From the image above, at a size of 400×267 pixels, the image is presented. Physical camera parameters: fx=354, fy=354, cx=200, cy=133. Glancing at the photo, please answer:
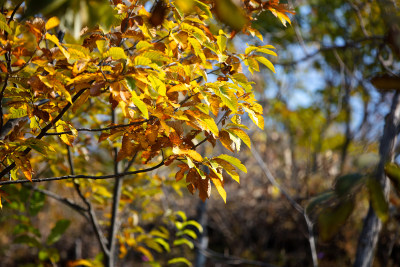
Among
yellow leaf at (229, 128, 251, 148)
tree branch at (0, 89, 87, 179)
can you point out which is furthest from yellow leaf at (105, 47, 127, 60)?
yellow leaf at (229, 128, 251, 148)

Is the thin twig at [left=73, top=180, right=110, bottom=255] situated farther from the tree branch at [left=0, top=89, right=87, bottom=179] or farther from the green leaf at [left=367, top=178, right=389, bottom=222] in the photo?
the green leaf at [left=367, top=178, right=389, bottom=222]

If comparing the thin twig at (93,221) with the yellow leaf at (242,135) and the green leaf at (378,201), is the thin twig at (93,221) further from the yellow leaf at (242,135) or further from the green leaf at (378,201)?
the green leaf at (378,201)

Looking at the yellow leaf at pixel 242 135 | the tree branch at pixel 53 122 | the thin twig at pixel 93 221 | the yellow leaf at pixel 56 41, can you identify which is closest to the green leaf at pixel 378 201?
the yellow leaf at pixel 242 135

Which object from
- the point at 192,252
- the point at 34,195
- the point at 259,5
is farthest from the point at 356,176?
the point at 192,252

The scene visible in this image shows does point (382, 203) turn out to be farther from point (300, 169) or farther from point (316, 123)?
point (316, 123)

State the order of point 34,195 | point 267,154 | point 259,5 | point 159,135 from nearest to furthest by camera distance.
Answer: point 159,135, point 259,5, point 34,195, point 267,154

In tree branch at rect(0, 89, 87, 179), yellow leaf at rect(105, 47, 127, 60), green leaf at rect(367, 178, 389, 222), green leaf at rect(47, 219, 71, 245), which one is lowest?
green leaf at rect(47, 219, 71, 245)

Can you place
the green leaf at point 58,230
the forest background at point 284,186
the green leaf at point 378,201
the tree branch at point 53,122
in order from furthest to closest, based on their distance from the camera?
1. the forest background at point 284,186
2. the green leaf at point 58,230
3. the tree branch at point 53,122
4. the green leaf at point 378,201

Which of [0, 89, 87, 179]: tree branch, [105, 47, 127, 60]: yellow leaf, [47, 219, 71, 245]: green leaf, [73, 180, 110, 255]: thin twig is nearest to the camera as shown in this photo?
[105, 47, 127, 60]: yellow leaf

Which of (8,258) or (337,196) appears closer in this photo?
(337,196)

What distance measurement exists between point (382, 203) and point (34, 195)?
2461mm

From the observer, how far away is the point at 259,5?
1574 mm

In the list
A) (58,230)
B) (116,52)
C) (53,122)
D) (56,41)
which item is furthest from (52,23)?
(58,230)

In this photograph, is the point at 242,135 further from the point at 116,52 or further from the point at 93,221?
the point at 93,221
